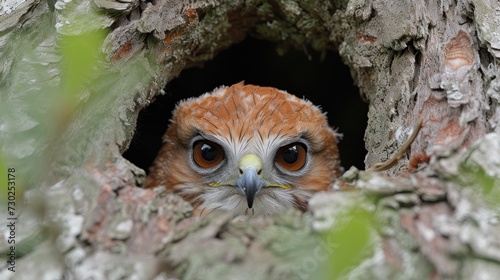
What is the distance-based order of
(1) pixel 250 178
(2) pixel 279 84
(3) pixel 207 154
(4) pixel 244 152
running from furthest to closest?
(2) pixel 279 84, (3) pixel 207 154, (4) pixel 244 152, (1) pixel 250 178

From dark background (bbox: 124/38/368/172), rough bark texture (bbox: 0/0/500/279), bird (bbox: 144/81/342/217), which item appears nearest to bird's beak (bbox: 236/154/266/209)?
bird (bbox: 144/81/342/217)

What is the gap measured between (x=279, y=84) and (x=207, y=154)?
89.8 inches

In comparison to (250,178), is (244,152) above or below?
above

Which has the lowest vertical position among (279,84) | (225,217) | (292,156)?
(225,217)

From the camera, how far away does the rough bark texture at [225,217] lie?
2.04 m

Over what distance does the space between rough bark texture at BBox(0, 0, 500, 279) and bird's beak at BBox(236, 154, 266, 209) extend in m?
0.64

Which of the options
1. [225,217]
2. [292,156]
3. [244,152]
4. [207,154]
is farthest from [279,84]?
[225,217]

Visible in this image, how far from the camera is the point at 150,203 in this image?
2326 mm

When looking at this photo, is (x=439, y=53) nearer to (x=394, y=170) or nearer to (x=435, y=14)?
(x=435, y=14)

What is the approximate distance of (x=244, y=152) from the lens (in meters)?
3.53

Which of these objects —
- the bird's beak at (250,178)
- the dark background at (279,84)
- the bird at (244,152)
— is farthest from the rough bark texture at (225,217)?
the dark background at (279,84)

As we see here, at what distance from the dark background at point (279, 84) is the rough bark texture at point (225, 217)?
1991 millimetres

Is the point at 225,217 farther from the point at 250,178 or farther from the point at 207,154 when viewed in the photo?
the point at 207,154

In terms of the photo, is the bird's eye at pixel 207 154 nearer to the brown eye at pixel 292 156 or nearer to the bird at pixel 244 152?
the bird at pixel 244 152
